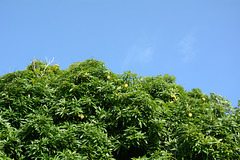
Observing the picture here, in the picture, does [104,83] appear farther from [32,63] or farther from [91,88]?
[32,63]

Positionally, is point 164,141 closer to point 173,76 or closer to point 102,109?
point 102,109

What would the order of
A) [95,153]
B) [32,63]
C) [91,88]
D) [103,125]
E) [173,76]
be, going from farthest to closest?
1. [32,63]
2. [173,76]
3. [91,88]
4. [103,125]
5. [95,153]

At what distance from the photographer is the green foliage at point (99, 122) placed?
229 inches

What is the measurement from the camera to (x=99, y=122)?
21.0 feet

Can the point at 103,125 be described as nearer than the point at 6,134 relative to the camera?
No

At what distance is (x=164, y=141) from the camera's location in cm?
663

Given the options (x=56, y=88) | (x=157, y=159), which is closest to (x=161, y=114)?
(x=157, y=159)

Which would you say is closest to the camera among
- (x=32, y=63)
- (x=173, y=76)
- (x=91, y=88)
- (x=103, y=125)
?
(x=103, y=125)

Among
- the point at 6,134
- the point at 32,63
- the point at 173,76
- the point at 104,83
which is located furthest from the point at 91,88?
the point at 32,63

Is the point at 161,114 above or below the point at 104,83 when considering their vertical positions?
below

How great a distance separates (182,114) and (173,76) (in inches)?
71.9

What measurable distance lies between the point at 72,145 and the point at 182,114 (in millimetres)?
2950

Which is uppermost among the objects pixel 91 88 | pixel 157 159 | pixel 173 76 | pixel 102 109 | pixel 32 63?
pixel 32 63

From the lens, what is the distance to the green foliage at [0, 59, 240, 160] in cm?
582
